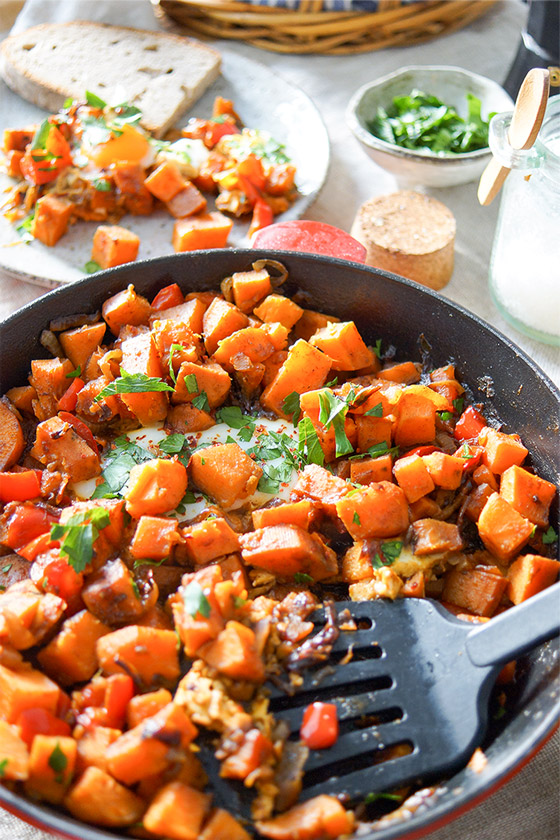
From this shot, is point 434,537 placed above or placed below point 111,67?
below

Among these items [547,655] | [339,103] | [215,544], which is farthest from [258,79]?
[547,655]

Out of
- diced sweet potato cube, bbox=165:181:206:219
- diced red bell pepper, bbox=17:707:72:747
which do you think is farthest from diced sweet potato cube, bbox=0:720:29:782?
diced sweet potato cube, bbox=165:181:206:219

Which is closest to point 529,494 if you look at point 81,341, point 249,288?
point 249,288

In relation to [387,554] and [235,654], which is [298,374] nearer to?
[387,554]

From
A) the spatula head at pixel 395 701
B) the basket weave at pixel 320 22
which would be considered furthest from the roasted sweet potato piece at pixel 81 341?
the basket weave at pixel 320 22

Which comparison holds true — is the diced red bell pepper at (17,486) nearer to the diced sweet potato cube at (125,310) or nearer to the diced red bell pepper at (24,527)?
the diced red bell pepper at (24,527)

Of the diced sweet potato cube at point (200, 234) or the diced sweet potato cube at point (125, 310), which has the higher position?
the diced sweet potato cube at point (125, 310)

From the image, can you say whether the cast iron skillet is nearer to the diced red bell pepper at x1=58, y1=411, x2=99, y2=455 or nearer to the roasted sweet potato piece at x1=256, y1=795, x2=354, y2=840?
the diced red bell pepper at x1=58, y1=411, x2=99, y2=455
